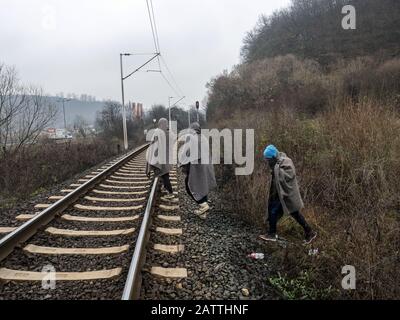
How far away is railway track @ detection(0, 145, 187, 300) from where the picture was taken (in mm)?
2537

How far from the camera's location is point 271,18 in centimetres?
3638

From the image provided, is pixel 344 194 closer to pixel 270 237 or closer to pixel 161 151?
pixel 270 237

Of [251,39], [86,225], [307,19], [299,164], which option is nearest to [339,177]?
[299,164]

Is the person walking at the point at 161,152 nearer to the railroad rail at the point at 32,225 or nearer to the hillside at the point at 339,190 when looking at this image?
the hillside at the point at 339,190

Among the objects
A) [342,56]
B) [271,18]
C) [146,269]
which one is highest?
[271,18]

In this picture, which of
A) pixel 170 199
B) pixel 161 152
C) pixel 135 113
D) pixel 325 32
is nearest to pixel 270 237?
pixel 170 199

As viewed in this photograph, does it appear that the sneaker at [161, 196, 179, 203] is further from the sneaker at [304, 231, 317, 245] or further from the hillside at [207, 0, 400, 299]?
the sneaker at [304, 231, 317, 245]

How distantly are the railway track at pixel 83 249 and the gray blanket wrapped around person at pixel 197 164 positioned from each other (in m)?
0.59

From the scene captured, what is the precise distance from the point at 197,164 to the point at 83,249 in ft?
7.49

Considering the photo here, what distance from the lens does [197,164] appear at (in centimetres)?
461

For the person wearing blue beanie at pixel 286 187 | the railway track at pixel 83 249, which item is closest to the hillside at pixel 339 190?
the person wearing blue beanie at pixel 286 187

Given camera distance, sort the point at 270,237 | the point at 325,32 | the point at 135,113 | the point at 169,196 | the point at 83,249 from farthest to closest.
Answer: the point at 135,113
the point at 325,32
the point at 169,196
the point at 270,237
the point at 83,249
